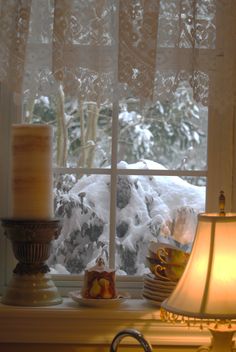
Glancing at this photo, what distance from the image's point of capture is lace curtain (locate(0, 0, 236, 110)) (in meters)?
2.18

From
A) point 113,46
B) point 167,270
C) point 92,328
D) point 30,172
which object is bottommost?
point 92,328

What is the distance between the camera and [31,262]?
2299mm

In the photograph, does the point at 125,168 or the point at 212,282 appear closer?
the point at 212,282

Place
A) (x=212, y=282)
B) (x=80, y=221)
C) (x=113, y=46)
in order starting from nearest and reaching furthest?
(x=212, y=282) < (x=113, y=46) < (x=80, y=221)

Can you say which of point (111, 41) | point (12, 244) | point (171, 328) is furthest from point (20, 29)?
point (171, 328)

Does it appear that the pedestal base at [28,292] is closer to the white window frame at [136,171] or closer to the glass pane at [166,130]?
the white window frame at [136,171]

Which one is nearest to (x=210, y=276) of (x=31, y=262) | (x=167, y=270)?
(x=167, y=270)

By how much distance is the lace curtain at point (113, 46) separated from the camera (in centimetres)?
218

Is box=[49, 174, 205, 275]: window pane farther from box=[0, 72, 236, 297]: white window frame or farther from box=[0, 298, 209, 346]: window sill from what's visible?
box=[0, 298, 209, 346]: window sill

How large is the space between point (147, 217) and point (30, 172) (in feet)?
1.47

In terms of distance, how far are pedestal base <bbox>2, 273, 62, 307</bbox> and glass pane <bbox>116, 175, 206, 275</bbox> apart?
29 centimetres

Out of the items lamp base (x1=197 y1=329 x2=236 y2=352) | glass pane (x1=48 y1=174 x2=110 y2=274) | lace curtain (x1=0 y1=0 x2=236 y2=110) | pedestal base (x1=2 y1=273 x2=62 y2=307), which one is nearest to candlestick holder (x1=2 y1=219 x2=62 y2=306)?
pedestal base (x1=2 y1=273 x2=62 y2=307)

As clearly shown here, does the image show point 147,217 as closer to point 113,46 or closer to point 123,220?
point 123,220

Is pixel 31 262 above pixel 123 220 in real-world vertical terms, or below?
below
